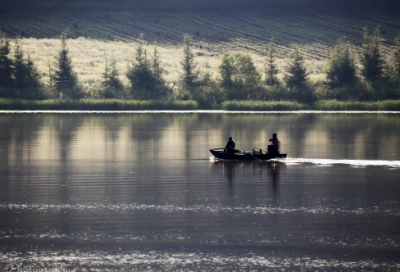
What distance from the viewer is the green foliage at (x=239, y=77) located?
111812mm

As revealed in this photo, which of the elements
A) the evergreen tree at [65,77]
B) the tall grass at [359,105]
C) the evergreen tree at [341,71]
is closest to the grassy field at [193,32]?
the evergreen tree at [341,71]

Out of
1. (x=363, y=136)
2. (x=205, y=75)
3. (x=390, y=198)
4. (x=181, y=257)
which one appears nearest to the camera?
(x=181, y=257)

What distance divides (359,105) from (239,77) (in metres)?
A: 20.5

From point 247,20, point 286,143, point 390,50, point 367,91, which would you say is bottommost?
point 286,143

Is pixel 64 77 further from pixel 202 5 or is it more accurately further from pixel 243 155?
pixel 202 5

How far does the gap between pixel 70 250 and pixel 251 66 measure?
93.7m

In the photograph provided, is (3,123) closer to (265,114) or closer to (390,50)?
(265,114)

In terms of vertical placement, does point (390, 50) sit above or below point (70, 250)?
above

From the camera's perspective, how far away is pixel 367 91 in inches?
4296

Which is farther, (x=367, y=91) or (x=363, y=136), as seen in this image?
(x=367, y=91)

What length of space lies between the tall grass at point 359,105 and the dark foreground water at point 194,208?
1970 inches

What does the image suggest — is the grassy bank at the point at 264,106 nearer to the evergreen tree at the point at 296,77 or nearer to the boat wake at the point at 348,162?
the evergreen tree at the point at 296,77

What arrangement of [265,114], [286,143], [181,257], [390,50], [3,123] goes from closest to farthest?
[181,257] → [286,143] → [3,123] → [265,114] → [390,50]

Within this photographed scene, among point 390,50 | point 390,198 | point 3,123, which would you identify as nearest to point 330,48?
point 390,50
